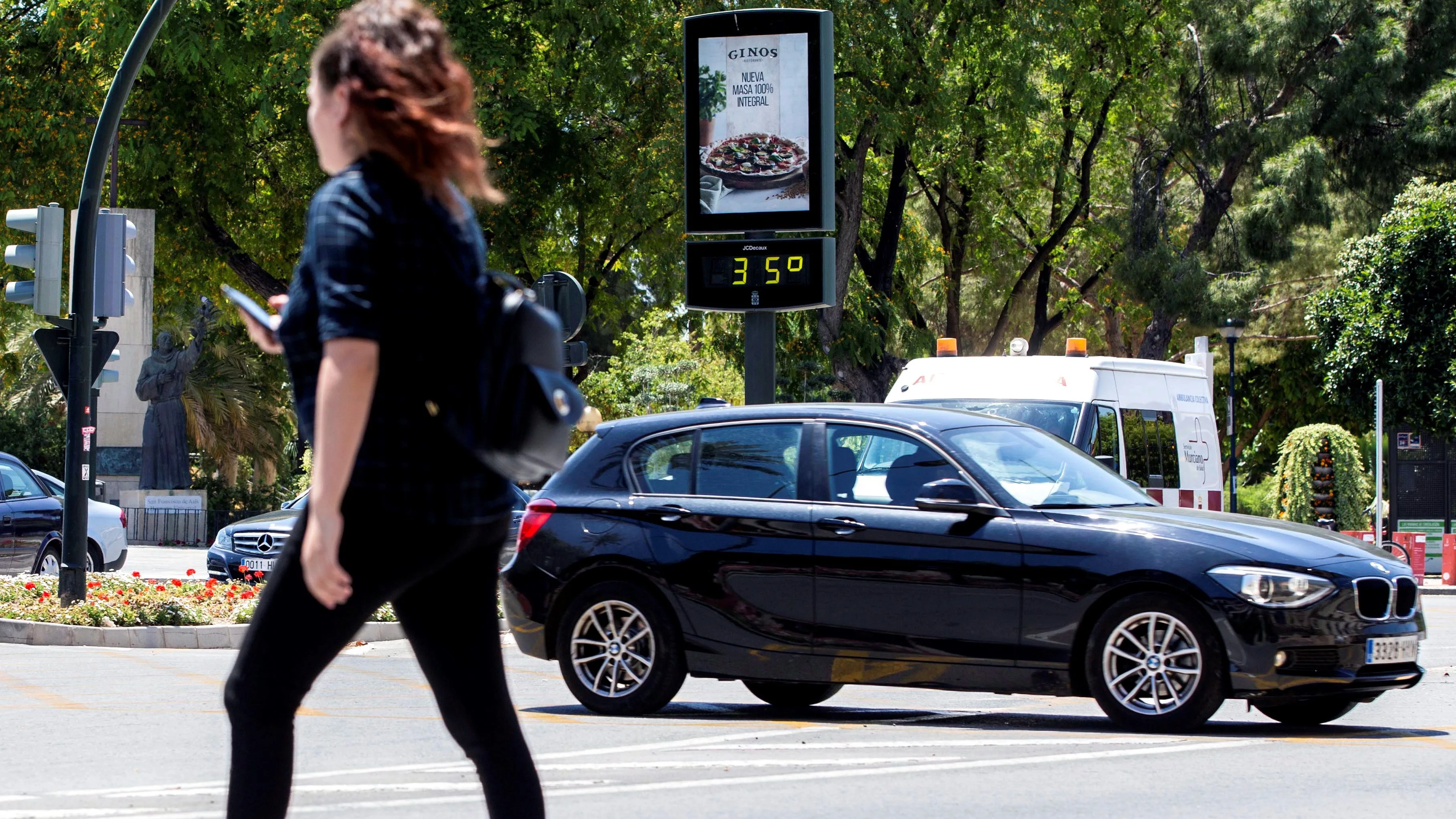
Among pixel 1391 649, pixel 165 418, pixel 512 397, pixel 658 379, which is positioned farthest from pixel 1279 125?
pixel 512 397

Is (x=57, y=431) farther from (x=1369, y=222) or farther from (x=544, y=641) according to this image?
(x=544, y=641)

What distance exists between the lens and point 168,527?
118ft

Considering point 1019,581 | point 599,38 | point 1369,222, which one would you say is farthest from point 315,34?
point 1369,222

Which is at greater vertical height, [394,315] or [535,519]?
[394,315]

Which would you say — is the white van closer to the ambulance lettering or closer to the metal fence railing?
the ambulance lettering

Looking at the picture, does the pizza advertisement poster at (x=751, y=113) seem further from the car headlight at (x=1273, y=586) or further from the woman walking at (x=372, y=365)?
the woman walking at (x=372, y=365)

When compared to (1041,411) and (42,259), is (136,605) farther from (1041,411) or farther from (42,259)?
(1041,411)

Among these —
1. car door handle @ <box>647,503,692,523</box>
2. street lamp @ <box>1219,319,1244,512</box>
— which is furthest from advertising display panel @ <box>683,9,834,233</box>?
street lamp @ <box>1219,319,1244,512</box>

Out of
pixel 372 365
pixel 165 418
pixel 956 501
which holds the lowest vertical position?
pixel 956 501

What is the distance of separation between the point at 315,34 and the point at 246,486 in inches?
726

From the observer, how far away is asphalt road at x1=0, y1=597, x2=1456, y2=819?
237 inches

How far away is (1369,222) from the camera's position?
125 ft

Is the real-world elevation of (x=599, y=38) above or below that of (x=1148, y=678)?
above

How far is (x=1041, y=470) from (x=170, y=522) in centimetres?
3036
